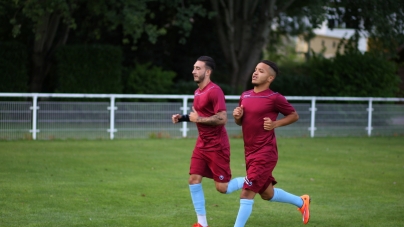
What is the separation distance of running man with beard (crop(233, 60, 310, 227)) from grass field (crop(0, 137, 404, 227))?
115 cm

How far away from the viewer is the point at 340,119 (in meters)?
23.4

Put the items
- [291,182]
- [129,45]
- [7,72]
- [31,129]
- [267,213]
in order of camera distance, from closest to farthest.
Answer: [267,213] < [291,182] < [31,129] < [7,72] < [129,45]

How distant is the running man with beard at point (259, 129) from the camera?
773cm

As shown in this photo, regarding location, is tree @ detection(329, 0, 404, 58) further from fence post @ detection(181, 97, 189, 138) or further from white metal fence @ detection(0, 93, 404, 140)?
fence post @ detection(181, 97, 189, 138)

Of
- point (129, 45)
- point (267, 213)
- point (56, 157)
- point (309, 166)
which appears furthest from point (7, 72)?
point (267, 213)

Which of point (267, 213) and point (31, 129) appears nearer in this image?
point (267, 213)

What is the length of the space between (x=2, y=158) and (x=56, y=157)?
4.02ft

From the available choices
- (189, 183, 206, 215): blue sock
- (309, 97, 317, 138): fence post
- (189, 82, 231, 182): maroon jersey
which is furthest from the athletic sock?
(309, 97, 317, 138): fence post

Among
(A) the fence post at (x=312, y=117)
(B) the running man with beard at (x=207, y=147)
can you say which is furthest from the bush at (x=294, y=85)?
(B) the running man with beard at (x=207, y=147)

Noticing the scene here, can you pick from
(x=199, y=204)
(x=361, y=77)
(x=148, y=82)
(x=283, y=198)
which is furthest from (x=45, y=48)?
(x=283, y=198)

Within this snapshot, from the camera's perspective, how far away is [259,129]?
7828 millimetres

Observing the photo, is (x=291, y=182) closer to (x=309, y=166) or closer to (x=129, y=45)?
(x=309, y=166)

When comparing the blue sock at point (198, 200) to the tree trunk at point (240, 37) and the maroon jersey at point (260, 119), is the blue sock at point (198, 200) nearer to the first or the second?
the maroon jersey at point (260, 119)

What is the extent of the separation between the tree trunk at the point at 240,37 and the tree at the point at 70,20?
2.07m
